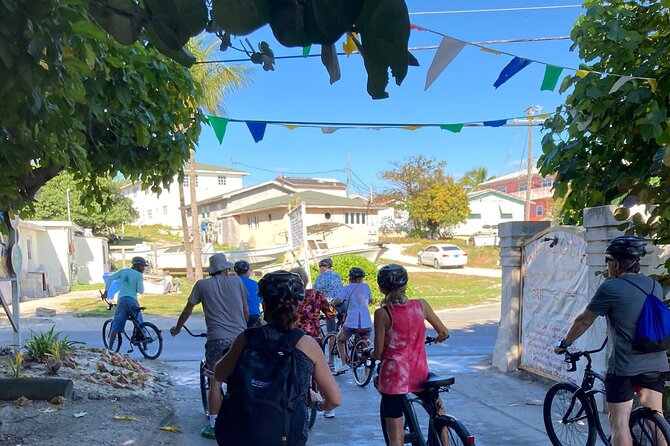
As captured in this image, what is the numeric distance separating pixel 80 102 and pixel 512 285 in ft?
22.0

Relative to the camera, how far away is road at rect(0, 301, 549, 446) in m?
5.71

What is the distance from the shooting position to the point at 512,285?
8.52 meters

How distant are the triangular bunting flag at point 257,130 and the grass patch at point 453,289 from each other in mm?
11954

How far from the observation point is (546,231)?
764cm

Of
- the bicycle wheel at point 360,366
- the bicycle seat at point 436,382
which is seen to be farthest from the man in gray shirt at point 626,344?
the bicycle wheel at point 360,366

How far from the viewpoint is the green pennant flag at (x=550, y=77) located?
6.11 m

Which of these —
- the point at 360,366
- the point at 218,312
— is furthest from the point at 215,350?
the point at 360,366

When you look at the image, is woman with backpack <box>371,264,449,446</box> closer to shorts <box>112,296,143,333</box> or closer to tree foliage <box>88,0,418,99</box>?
tree foliage <box>88,0,418,99</box>

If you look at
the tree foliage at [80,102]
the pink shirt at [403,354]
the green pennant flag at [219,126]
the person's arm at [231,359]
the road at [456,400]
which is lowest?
the road at [456,400]

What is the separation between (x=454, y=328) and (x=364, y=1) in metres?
13.5

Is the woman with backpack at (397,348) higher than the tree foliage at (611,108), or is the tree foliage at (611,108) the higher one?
the tree foliage at (611,108)

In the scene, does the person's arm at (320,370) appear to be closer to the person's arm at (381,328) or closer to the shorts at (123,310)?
the person's arm at (381,328)

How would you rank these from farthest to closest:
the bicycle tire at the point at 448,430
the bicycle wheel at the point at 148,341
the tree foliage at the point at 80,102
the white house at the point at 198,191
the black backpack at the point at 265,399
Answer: the white house at the point at 198,191
the bicycle wheel at the point at 148,341
the bicycle tire at the point at 448,430
the black backpack at the point at 265,399
the tree foliage at the point at 80,102

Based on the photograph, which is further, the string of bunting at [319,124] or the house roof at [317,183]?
the house roof at [317,183]
